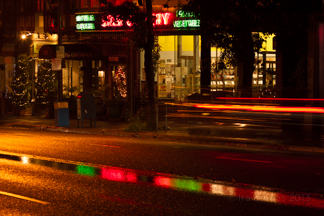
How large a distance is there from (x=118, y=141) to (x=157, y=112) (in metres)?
2.67

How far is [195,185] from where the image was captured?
883 centimetres

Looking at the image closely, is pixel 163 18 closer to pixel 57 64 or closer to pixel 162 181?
pixel 57 64

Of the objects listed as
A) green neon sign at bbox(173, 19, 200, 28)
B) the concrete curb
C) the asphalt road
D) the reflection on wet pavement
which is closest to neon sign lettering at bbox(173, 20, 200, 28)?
green neon sign at bbox(173, 19, 200, 28)

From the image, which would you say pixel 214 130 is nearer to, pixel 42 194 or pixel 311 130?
pixel 311 130

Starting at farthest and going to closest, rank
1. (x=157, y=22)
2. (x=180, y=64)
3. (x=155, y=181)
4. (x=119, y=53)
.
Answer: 1. (x=119, y=53)
2. (x=180, y=64)
3. (x=157, y=22)
4. (x=155, y=181)

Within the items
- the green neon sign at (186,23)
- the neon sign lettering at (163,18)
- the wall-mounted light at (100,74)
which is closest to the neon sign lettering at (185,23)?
the green neon sign at (186,23)

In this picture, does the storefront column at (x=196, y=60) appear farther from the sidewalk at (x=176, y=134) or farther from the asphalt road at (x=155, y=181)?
the asphalt road at (x=155, y=181)

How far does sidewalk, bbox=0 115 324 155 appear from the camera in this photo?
14789 millimetres

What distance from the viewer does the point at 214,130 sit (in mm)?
18891

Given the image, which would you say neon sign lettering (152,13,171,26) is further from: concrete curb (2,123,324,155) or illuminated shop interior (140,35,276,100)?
concrete curb (2,123,324,155)

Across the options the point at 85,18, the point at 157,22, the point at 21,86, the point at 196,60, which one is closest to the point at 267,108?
the point at 157,22

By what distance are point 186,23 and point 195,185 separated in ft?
53.9

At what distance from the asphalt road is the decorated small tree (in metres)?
14.2

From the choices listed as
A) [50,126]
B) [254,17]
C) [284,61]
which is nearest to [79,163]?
[50,126]
